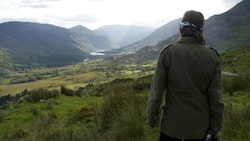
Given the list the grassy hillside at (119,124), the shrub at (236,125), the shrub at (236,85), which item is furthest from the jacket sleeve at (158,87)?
the shrub at (236,85)

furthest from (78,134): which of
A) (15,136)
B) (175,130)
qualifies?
(175,130)

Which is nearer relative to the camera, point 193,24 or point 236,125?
point 193,24

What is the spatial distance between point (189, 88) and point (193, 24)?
713 millimetres

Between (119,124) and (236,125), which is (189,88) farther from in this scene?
(119,124)

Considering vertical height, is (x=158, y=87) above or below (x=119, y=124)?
above

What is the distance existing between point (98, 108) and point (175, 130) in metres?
4.80

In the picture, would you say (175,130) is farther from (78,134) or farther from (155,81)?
(78,134)

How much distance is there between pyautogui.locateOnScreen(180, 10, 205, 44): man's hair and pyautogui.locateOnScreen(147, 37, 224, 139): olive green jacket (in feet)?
0.20

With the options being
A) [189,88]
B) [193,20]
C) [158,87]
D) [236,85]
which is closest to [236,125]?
[189,88]

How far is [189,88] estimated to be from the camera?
4008 millimetres

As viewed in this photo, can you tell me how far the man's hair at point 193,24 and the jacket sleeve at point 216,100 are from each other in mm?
338

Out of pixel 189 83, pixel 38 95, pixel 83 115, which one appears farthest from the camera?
pixel 38 95

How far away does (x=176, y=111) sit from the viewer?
13.4ft

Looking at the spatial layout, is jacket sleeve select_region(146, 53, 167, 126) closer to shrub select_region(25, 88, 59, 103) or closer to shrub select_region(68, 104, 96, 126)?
shrub select_region(68, 104, 96, 126)
